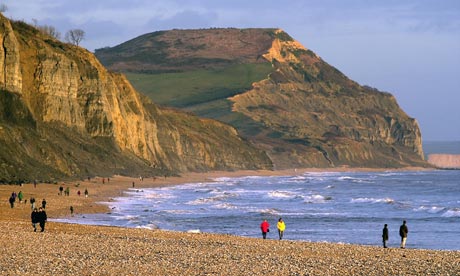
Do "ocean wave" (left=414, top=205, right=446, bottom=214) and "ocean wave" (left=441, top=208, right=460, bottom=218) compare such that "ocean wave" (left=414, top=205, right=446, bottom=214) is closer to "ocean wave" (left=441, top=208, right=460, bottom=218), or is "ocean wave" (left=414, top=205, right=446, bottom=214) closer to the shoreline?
"ocean wave" (left=441, top=208, right=460, bottom=218)

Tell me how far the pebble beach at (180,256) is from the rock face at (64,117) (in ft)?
133

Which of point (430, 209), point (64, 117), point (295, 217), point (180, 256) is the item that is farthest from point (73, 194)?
point (180, 256)

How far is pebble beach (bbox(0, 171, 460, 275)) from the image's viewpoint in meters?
27.2

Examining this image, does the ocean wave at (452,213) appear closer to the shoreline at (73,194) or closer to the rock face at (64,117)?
the shoreline at (73,194)

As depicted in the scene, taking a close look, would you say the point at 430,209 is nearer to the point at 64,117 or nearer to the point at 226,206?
the point at 226,206

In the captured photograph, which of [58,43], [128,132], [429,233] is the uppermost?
[58,43]

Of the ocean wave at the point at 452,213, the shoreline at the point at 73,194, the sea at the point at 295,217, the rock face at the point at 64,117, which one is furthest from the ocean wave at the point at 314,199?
the rock face at the point at 64,117

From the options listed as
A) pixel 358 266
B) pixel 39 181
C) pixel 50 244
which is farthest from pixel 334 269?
pixel 39 181

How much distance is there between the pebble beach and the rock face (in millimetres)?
40387

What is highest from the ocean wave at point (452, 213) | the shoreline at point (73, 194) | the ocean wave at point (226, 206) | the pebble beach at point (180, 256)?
the shoreline at point (73, 194)

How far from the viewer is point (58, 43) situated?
11862 cm

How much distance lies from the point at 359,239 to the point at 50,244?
19.1 meters

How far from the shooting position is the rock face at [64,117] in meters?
86.9

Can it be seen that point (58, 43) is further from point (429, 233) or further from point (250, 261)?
point (250, 261)
